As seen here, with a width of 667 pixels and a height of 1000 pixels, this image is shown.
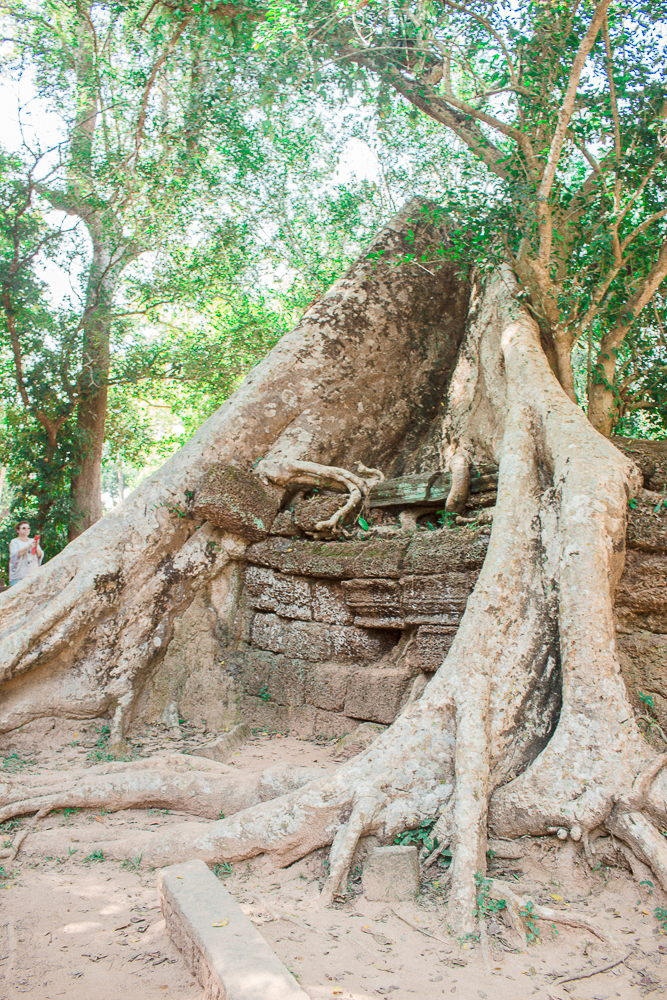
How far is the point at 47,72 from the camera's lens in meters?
7.89

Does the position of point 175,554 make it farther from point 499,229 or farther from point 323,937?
point 499,229

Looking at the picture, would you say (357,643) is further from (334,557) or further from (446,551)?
(446,551)

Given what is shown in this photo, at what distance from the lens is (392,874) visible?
239 cm

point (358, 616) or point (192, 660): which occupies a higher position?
point (358, 616)

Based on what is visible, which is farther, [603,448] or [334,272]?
[334,272]

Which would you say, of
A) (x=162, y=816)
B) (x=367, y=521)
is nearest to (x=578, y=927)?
(x=162, y=816)

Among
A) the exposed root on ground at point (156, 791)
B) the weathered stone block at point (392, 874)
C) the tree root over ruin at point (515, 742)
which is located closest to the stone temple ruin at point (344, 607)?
the tree root over ruin at point (515, 742)

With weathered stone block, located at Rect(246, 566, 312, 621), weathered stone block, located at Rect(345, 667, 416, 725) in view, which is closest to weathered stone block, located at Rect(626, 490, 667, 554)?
weathered stone block, located at Rect(345, 667, 416, 725)

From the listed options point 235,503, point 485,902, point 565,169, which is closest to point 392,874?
point 485,902

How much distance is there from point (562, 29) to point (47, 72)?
6.35 meters

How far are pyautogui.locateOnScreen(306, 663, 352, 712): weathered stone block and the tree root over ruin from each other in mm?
1423

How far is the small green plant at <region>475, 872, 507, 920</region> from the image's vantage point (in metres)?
2.19

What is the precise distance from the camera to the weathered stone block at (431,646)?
3.91 meters

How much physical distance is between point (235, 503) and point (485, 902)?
3206 mm
